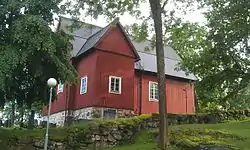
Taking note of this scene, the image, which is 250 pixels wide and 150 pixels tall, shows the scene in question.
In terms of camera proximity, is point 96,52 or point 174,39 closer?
point 174,39

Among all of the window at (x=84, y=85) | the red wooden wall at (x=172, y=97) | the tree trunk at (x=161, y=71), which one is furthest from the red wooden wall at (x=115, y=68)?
the tree trunk at (x=161, y=71)

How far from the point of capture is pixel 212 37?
25141 mm

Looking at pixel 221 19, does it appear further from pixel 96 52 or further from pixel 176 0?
pixel 96 52

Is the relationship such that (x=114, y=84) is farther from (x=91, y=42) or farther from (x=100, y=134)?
(x=100, y=134)

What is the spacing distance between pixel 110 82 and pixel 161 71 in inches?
452

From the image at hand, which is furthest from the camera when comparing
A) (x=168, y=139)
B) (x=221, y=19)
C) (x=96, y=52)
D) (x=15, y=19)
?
(x=96, y=52)

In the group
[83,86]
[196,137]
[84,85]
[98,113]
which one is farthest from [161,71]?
[83,86]

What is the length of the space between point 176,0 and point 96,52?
35.0 feet

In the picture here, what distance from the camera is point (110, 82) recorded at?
90.8ft

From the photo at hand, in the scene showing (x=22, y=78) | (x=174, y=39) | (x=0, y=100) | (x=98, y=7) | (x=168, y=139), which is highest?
(x=98, y=7)

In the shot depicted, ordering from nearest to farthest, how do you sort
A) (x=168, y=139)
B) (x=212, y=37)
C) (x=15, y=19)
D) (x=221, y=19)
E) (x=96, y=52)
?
1. (x=168, y=139)
2. (x=15, y=19)
3. (x=221, y=19)
4. (x=212, y=37)
5. (x=96, y=52)

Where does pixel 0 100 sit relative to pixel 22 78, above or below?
below

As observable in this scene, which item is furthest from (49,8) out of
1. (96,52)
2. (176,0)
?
(96,52)

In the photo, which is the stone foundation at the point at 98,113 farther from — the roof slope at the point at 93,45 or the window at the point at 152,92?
the roof slope at the point at 93,45
